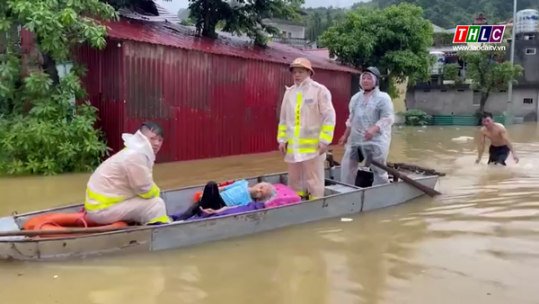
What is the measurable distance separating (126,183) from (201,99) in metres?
7.76

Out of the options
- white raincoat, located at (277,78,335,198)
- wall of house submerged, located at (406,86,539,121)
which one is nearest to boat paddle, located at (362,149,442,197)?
white raincoat, located at (277,78,335,198)

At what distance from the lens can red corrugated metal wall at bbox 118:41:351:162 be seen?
1141 centimetres

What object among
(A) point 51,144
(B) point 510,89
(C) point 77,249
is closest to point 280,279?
(C) point 77,249

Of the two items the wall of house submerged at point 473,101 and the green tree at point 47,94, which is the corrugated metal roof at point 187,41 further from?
the wall of house submerged at point 473,101

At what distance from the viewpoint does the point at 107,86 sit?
11422 millimetres

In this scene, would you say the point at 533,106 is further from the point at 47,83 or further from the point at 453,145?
the point at 47,83

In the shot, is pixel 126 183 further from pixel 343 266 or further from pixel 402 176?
pixel 402 176

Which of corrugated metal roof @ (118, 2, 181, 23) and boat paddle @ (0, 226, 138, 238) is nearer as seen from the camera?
boat paddle @ (0, 226, 138, 238)

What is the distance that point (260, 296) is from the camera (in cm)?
447

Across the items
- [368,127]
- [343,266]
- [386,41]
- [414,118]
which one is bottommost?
[343,266]

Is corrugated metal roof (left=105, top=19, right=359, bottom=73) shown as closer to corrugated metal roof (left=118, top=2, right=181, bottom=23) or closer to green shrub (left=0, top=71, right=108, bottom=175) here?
corrugated metal roof (left=118, top=2, right=181, bottom=23)

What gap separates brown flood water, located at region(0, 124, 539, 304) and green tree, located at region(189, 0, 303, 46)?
405 inches

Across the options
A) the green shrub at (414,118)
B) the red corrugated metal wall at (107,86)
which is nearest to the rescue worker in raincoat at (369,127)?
the red corrugated metal wall at (107,86)

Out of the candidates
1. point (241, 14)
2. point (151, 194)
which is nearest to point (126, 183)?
point (151, 194)
